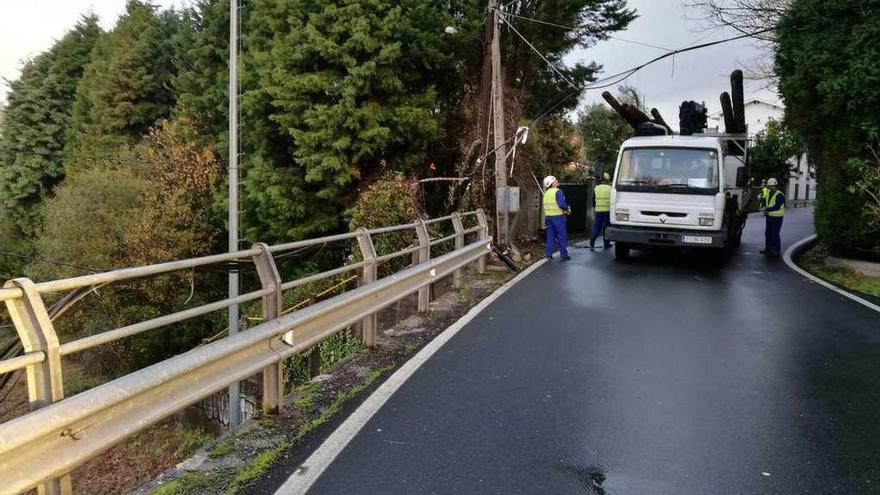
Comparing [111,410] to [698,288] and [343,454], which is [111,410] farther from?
[698,288]

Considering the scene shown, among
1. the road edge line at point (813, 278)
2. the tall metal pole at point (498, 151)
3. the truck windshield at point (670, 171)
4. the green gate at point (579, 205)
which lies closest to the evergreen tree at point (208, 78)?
the green gate at point (579, 205)

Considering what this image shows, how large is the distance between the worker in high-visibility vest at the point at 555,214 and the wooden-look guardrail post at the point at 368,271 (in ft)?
27.4

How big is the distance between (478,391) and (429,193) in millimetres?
15177

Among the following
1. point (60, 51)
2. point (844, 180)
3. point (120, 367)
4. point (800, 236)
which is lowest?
point (120, 367)

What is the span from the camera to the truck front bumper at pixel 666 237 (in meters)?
13.1

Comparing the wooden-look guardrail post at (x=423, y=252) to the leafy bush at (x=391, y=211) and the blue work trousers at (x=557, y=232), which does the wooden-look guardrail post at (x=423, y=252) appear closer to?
the blue work trousers at (x=557, y=232)

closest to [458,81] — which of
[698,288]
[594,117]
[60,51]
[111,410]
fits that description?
[698,288]

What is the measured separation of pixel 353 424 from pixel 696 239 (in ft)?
33.6

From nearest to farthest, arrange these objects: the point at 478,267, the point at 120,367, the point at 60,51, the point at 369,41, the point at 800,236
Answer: the point at 478,267 < the point at 369,41 < the point at 800,236 < the point at 120,367 < the point at 60,51

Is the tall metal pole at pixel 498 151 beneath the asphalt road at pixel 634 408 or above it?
above

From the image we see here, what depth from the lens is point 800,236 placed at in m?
22.6

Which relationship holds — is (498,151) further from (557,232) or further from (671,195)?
(671,195)

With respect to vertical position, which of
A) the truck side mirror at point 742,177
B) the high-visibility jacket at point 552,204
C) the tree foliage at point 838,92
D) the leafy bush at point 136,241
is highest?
the tree foliage at point 838,92

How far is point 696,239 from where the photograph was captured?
1319cm
